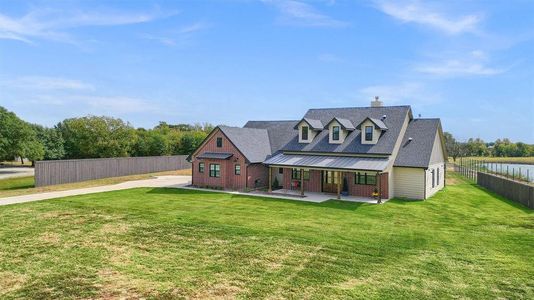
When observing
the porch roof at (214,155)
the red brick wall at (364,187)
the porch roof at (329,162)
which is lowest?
the red brick wall at (364,187)

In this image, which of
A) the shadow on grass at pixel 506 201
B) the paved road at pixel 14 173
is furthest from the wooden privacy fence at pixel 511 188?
the paved road at pixel 14 173

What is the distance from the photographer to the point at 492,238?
14.5m

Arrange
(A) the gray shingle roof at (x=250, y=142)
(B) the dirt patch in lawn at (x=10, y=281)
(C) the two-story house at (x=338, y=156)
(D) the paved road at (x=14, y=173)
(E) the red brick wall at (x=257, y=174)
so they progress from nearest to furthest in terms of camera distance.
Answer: (B) the dirt patch in lawn at (x=10, y=281)
(C) the two-story house at (x=338, y=156)
(E) the red brick wall at (x=257, y=174)
(A) the gray shingle roof at (x=250, y=142)
(D) the paved road at (x=14, y=173)

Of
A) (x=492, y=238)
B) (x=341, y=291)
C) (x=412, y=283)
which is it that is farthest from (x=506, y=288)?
(x=492, y=238)

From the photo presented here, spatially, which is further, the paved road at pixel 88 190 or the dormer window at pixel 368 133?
the dormer window at pixel 368 133

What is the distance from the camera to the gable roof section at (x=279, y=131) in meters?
31.9

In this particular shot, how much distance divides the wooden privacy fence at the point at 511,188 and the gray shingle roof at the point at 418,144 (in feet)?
19.2

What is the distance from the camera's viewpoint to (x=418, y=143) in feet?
85.6

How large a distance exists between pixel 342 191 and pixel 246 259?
51.9ft

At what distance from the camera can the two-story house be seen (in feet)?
81.0

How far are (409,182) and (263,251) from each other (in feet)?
52.6

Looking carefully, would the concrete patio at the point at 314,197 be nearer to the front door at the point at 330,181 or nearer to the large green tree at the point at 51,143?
the front door at the point at 330,181

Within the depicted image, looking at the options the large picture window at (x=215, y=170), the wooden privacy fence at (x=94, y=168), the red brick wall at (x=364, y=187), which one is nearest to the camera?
the red brick wall at (x=364, y=187)

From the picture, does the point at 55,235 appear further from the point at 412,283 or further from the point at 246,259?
the point at 412,283
